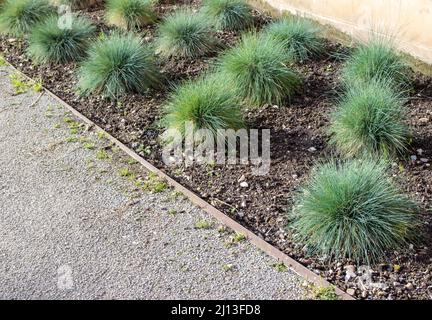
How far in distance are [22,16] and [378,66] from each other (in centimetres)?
463

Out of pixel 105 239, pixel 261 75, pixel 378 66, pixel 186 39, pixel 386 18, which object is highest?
pixel 386 18

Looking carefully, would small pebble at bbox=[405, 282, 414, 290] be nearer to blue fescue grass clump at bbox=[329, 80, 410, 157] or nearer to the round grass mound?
blue fescue grass clump at bbox=[329, 80, 410, 157]

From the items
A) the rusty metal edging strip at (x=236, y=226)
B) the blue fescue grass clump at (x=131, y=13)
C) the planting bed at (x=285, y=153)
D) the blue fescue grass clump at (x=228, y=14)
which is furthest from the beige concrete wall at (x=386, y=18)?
the rusty metal edging strip at (x=236, y=226)

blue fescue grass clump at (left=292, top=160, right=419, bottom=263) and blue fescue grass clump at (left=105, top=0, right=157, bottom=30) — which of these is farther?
blue fescue grass clump at (left=105, top=0, right=157, bottom=30)

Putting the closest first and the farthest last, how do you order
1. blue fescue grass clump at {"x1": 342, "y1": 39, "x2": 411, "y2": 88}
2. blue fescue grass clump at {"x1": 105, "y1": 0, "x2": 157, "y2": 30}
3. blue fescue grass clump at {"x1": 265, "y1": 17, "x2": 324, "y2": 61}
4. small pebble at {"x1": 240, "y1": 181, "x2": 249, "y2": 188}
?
small pebble at {"x1": 240, "y1": 181, "x2": 249, "y2": 188} < blue fescue grass clump at {"x1": 342, "y1": 39, "x2": 411, "y2": 88} < blue fescue grass clump at {"x1": 265, "y1": 17, "x2": 324, "y2": 61} < blue fescue grass clump at {"x1": 105, "y1": 0, "x2": 157, "y2": 30}

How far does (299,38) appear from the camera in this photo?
6.56 m

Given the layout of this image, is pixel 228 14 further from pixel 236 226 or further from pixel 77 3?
pixel 236 226

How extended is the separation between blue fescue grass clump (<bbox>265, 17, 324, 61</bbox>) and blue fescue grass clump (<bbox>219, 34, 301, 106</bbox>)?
0.60 meters

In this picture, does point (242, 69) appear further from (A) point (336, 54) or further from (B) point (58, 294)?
(B) point (58, 294)

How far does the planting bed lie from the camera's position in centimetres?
388

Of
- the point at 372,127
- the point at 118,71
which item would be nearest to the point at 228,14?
the point at 118,71

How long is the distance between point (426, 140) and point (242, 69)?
5.77ft

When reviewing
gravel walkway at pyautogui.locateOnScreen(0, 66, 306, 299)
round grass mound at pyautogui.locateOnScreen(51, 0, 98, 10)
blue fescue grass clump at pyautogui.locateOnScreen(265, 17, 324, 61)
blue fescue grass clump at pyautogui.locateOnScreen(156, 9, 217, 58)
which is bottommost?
gravel walkway at pyautogui.locateOnScreen(0, 66, 306, 299)

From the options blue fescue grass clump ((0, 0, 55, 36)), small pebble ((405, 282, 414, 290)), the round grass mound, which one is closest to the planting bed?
small pebble ((405, 282, 414, 290))
